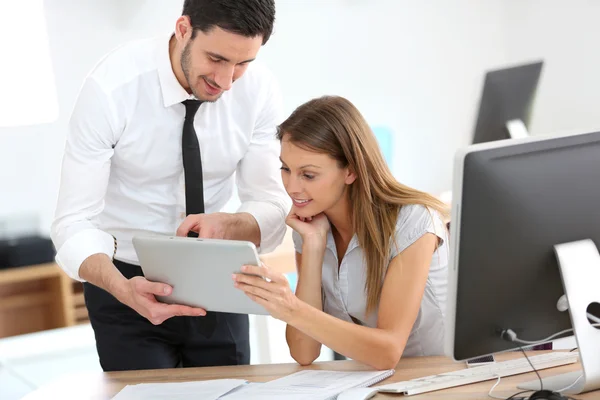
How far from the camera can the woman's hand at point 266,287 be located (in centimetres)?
152

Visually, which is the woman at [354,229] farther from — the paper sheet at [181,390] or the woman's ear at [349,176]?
the paper sheet at [181,390]

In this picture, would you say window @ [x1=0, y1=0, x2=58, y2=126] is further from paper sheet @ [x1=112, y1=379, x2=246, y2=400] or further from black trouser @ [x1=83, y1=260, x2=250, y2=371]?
paper sheet @ [x1=112, y1=379, x2=246, y2=400]

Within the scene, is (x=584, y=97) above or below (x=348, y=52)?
below

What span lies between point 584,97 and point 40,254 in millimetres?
3111

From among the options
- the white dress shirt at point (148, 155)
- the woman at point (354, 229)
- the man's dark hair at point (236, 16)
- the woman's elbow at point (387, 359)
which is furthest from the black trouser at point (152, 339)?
the man's dark hair at point (236, 16)

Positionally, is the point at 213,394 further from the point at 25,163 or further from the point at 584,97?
the point at 584,97

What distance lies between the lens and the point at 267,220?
2123 millimetres

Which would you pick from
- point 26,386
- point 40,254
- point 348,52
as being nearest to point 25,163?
point 40,254

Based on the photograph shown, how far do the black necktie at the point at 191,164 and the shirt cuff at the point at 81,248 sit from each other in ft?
0.73

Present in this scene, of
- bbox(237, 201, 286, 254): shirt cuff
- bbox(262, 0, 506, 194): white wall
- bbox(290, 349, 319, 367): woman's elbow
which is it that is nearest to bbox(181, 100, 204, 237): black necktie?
bbox(237, 201, 286, 254): shirt cuff

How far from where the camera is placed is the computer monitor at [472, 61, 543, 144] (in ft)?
8.97

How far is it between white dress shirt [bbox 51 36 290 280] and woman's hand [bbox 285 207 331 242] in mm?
198

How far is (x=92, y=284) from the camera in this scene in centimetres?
206

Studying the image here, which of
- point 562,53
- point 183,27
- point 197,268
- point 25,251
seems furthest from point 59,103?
point 562,53
